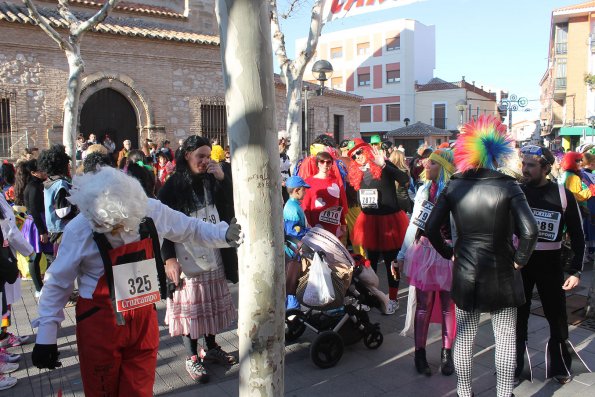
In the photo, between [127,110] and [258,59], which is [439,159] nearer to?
[258,59]

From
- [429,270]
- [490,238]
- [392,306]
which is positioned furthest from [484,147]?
[392,306]

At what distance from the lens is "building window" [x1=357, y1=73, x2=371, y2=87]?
2090 inches

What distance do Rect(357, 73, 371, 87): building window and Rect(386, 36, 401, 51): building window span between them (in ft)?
11.8

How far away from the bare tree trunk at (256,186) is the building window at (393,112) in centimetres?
5098

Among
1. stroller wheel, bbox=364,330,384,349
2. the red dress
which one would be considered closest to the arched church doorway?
the red dress

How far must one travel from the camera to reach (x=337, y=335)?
4.14 m

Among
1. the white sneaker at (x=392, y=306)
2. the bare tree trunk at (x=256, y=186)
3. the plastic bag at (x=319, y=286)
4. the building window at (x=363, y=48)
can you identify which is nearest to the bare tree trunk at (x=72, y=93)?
the white sneaker at (x=392, y=306)

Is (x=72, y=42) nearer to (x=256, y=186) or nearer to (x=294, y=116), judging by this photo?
(x=294, y=116)

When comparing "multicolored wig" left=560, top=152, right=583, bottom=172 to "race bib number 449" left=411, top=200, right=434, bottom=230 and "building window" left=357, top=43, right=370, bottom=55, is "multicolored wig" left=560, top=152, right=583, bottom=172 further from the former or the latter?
"building window" left=357, top=43, right=370, bottom=55

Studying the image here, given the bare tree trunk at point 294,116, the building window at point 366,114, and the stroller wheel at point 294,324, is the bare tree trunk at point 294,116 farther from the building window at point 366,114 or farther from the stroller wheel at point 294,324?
the building window at point 366,114

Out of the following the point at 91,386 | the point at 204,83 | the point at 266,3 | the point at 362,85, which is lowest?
the point at 91,386

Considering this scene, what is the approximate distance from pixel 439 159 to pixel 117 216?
268 centimetres

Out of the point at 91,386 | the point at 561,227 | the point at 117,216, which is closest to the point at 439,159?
the point at 561,227

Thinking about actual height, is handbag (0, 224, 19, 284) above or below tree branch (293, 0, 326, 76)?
below
